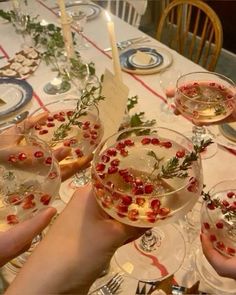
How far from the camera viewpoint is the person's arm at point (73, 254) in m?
0.64

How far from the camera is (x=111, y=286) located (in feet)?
2.54

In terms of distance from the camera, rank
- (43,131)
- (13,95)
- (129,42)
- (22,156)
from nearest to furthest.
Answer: (22,156)
(43,131)
(13,95)
(129,42)

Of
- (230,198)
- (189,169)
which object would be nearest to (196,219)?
(230,198)

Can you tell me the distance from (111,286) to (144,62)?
3.14 feet

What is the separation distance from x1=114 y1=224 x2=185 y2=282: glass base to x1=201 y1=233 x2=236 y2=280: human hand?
0.15 metres

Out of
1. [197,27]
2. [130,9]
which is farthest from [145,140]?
[130,9]

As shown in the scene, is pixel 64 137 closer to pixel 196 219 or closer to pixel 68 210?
pixel 68 210

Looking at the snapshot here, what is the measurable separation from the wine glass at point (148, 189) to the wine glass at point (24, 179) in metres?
0.10

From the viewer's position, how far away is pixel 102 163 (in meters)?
0.72

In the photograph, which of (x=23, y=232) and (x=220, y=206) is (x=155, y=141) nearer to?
(x=220, y=206)

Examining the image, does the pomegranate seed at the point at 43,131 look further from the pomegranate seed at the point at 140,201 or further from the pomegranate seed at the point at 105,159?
the pomegranate seed at the point at 140,201

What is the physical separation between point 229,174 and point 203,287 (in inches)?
13.4

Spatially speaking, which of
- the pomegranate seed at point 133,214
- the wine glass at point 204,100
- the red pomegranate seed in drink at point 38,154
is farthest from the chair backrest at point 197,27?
the pomegranate seed at point 133,214

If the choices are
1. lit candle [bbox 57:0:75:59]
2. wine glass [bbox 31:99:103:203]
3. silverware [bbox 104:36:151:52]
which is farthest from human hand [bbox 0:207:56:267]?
silverware [bbox 104:36:151:52]
